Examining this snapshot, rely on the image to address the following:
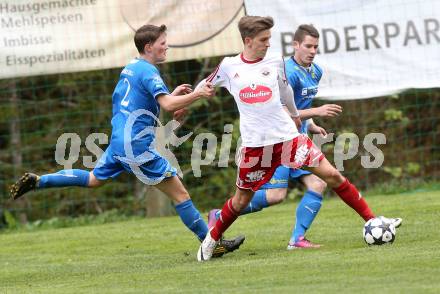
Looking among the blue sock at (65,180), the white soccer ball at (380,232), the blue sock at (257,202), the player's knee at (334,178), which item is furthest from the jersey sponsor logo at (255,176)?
the blue sock at (65,180)

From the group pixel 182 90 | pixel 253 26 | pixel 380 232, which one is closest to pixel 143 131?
pixel 182 90

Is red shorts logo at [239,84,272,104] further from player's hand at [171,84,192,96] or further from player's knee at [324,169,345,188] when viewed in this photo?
player's knee at [324,169,345,188]

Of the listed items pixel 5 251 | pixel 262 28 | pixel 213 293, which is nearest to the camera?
pixel 213 293

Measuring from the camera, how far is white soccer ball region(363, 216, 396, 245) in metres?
7.14

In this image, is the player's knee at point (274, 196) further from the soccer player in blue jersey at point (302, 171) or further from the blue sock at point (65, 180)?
the blue sock at point (65, 180)

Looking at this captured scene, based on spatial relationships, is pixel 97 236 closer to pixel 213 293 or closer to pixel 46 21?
pixel 46 21

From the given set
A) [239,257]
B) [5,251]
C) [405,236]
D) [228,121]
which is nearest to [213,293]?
[239,257]

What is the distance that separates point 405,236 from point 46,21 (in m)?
5.00

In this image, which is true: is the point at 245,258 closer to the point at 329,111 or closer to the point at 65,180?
the point at 329,111

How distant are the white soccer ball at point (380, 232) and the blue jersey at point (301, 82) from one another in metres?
1.12

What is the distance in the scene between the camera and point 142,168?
24.5 ft

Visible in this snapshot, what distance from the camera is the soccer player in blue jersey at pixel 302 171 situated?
7750mm

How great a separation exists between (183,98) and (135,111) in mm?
579

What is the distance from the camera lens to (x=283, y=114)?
702 cm
